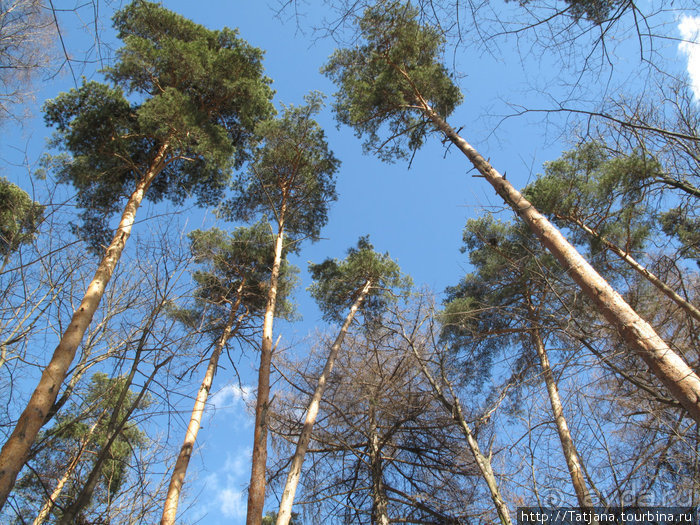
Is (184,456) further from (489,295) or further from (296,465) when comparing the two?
(489,295)

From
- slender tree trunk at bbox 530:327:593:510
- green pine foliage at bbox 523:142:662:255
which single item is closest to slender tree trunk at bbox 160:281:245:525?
slender tree trunk at bbox 530:327:593:510

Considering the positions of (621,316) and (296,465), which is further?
(296,465)

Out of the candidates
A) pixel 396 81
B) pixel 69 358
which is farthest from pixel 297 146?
pixel 69 358

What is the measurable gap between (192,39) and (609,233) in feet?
35.8

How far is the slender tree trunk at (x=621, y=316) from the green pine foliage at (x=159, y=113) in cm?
616

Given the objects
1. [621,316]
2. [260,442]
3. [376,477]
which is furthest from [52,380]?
[621,316]

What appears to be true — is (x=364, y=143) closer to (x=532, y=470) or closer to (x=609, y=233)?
(x=609, y=233)

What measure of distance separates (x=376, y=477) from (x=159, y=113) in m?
7.58

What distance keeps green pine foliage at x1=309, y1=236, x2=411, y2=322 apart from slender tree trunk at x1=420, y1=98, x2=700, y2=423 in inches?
222

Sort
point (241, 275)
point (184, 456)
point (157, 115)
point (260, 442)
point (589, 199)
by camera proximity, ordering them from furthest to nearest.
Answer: point (241, 275)
point (589, 199)
point (157, 115)
point (184, 456)
point (260, 442)

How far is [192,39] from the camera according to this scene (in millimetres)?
9508

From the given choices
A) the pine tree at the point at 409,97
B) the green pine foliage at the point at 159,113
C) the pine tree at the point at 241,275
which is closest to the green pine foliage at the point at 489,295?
the pine tree at the point at 409,97

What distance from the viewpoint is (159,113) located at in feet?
24.3

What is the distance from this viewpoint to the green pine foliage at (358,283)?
10445 millimetres
